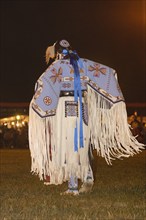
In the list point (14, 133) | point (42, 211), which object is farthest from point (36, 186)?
point (14, 133)

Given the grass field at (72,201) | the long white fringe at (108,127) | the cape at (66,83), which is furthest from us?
the long white fringe at (108,127)

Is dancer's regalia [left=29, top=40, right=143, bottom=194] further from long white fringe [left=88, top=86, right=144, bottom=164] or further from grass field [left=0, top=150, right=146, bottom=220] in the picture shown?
grass field [left=0, top=150, right=146, bottom=220]

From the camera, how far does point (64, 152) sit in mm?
5453

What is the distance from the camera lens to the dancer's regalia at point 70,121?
5406 millimetres

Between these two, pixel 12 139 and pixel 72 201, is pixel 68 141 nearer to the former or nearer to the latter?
pixel 72 201

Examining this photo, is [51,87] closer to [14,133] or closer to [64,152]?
[64,152]

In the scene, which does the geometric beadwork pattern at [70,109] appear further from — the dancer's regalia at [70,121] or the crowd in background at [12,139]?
the crowd in background at [12,139]

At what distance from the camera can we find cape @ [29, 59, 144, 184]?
5.40 meters

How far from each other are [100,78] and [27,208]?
5.48ft

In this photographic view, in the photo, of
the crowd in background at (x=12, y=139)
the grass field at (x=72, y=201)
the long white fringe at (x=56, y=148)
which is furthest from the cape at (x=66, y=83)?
A: the crowd in background at (x=12, y=139)

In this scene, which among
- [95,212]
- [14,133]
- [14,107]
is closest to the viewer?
[95,212]

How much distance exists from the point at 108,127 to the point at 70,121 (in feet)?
1.48

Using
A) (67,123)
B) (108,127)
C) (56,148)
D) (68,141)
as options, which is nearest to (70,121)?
(67,123)

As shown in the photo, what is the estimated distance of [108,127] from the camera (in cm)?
565
